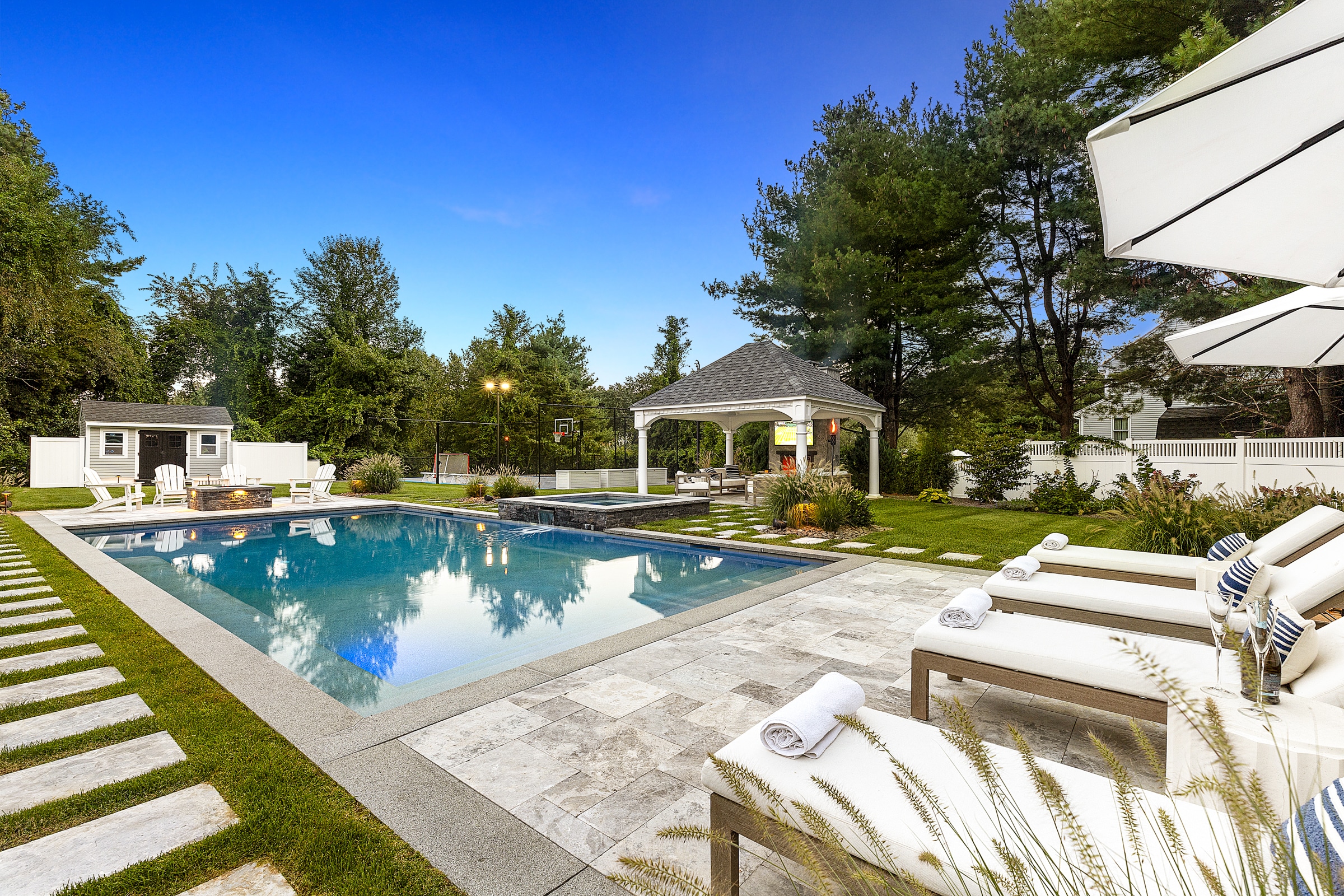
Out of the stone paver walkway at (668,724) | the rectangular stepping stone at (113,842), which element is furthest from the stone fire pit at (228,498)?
the rectangular stepping stone at (113,842)

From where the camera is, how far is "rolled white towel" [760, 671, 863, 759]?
1.78m

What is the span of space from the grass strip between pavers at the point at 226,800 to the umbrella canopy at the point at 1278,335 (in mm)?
5384

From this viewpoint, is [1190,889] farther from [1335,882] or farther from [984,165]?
[984,165]

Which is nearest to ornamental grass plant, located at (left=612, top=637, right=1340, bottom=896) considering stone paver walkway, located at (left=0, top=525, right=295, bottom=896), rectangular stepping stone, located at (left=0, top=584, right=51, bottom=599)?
stone paver walkway, located at (left=0, top=525, right=295, bottom=896)

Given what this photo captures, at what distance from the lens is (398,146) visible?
61.3 feet

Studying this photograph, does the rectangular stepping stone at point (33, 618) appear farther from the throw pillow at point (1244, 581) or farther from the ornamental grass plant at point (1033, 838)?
the throw pillow at point (1244, 581)

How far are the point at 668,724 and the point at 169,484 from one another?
54.8 feet

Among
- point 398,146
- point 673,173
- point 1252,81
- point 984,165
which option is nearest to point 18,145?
point 398,146

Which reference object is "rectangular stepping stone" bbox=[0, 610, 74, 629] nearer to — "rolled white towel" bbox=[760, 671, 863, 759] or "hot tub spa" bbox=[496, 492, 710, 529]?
"rolled white towel" bbox=[760, 671, 863, 759]

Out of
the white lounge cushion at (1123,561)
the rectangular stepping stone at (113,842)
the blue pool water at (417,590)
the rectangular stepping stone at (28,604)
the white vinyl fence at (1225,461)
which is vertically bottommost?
the blue pool water at (417,590)

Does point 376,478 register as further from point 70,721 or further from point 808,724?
point 808,724

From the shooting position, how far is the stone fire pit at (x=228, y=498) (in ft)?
43.9

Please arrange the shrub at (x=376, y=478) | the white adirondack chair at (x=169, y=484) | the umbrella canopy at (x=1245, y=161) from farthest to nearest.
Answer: the shrub at (x=376, y=478)
the white adirondack chair at (x=169, y=484)
the umbrella canopy at (x=1245, y=161)

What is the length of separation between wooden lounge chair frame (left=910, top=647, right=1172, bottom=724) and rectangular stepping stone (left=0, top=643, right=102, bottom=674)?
4989 millimetres
